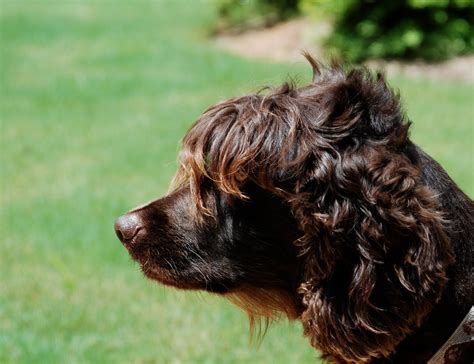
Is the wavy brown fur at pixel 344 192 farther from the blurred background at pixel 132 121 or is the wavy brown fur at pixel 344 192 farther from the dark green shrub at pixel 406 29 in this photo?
the dark green shrub at pixel 406 29

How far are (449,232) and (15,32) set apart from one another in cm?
1664

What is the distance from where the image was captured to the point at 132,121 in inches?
465

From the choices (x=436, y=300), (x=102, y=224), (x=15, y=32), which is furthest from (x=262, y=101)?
(x=15, y=32)

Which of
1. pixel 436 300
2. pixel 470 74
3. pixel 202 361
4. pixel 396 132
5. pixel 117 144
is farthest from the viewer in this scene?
pixel 470 74

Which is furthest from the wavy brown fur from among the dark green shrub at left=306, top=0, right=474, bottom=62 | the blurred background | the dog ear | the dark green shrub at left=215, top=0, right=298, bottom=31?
the dark green shrub at left=215, top=0, right=298, bottom=31

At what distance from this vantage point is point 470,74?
13.3 meters

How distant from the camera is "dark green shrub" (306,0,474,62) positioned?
1377 cm

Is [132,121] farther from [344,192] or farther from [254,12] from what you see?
[344,192]

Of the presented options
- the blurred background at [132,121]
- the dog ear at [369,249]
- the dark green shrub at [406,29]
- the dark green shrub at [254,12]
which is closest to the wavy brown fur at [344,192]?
the dog ear at [369,249]

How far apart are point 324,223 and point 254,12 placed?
16.2 m

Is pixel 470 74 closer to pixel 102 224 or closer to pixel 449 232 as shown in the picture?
pixel 102 224

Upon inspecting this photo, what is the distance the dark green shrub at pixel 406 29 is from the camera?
13.8m

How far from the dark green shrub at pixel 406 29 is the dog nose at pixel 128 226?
10.7 m

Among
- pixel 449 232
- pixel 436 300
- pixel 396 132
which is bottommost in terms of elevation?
pixel 436 300
